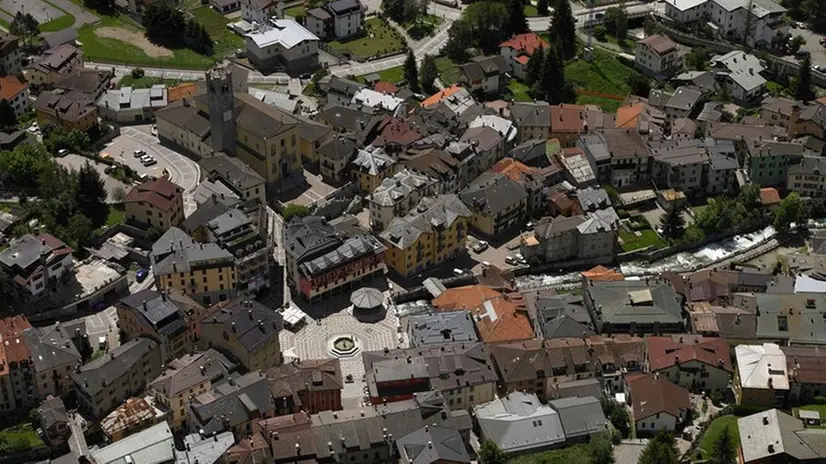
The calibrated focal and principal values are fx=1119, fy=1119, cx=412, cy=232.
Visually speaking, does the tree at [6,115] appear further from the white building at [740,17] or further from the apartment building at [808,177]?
the white building at [740,17]

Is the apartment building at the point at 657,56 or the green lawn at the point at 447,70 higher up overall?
the apartment building at the point at 657,56

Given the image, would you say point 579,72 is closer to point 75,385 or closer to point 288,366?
point 288,366

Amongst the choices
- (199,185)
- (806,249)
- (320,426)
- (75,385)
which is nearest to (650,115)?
(806,249)

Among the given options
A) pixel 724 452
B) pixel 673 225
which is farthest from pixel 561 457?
pixel 673 225

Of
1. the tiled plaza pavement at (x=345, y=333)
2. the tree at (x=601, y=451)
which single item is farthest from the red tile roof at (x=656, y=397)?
the tiled plaza pavement at (x=345, y=333)

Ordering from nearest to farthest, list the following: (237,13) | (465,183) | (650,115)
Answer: (465,183), (650,115), (237,13)

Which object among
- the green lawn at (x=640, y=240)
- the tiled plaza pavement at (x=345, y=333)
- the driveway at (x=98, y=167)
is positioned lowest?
the tiled plaza pavement at (x=345, y=333)
